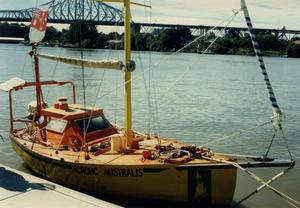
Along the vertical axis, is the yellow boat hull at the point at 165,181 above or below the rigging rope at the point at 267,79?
below

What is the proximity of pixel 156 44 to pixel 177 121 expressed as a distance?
136m

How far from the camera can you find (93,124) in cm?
1742

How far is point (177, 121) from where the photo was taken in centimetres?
3134

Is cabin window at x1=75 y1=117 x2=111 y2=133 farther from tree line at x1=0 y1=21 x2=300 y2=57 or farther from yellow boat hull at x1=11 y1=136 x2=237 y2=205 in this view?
tree line at x1=0 y1=21 x2=300 y2=57

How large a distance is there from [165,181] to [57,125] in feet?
18.0

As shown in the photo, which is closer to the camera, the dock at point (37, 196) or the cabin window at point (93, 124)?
the dock at point (37, 196)

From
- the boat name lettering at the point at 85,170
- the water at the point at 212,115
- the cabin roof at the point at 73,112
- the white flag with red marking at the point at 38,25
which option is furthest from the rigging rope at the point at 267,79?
the white flag with red marking at the point at 38,25

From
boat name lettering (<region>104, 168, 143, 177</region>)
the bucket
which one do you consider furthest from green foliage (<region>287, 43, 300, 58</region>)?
boat name lettering (<region>104, 168, 143, 177</region>)

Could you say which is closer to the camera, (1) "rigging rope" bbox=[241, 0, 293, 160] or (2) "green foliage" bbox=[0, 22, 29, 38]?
(1) "rigging rope" bbox=[241, 0, 293, 160]

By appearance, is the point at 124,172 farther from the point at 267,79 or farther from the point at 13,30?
the point at 13,30

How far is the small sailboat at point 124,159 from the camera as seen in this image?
13.7 meters

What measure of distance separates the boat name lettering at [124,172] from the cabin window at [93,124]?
9.36 ft

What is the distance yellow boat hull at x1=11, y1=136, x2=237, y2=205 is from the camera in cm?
1364

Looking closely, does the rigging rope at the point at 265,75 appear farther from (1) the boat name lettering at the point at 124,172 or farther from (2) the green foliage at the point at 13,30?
(2) the green foliage at the point at 13,30
